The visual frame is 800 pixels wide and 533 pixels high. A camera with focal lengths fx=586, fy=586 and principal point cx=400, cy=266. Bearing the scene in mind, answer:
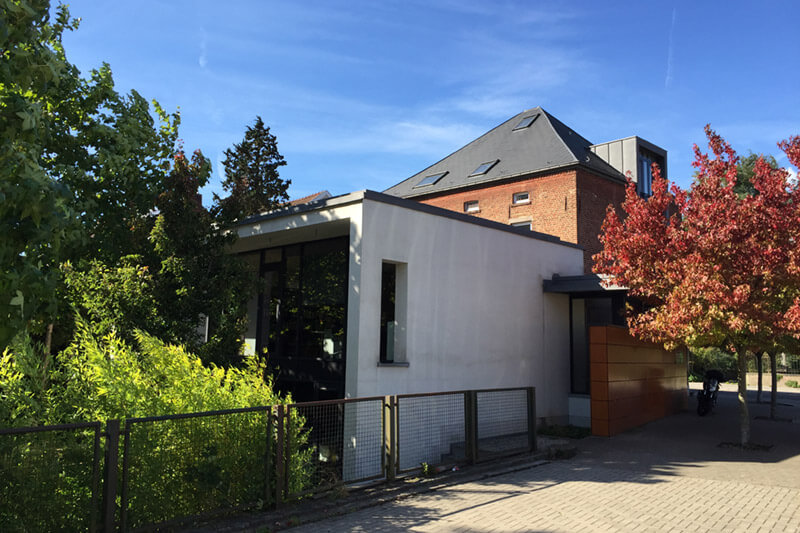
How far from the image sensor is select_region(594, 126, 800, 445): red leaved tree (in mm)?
10656

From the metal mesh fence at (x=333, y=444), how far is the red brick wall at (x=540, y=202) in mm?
15383

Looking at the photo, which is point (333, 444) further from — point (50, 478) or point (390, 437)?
point (50, 478)

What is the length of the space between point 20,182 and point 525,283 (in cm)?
1121

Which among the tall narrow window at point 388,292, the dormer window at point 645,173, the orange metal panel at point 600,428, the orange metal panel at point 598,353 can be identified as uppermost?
the dormer window at point 645,173

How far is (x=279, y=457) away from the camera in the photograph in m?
6.75

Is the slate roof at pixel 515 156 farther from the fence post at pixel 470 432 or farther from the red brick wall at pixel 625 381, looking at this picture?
the fence post at pixel 470 432

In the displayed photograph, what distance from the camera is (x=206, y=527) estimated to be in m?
5.94

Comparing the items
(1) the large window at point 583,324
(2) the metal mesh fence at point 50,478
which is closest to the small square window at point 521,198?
(1) the large window at point 583,324

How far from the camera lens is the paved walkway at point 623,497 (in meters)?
6.48

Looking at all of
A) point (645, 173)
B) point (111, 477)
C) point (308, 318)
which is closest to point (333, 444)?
point (111, 477)

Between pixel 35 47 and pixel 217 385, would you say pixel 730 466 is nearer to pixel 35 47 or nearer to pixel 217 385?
pixel 217 385

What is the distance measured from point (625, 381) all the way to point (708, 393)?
4883mm

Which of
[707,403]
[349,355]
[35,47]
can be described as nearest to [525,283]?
[349,355]

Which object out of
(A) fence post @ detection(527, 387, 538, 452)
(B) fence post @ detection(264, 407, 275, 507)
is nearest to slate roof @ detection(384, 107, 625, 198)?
(A) fence post @ detection(527, 387, 538, 452)
